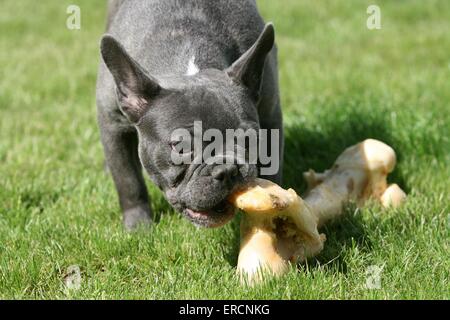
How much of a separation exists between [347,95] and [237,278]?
3.33m

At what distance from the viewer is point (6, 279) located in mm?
3943

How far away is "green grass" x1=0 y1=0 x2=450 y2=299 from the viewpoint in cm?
389

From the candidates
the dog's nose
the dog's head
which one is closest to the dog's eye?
the dog's head

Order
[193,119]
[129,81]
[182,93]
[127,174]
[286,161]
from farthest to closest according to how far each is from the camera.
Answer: [286,161], [127,174], [129,81], [182,93], [193,119]

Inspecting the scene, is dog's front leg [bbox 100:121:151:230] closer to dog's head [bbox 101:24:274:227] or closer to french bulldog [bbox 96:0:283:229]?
french bulldog [bbox 96:0:283:229]

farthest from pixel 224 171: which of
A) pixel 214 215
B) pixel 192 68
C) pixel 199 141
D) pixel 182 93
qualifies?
pixel 192 68

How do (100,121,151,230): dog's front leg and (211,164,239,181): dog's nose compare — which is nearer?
(211,164,239,181): dog's nose

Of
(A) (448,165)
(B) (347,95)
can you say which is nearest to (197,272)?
(A) (448,165)

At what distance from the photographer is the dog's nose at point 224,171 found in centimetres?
360

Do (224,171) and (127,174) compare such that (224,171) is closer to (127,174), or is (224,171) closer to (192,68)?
(192,68)

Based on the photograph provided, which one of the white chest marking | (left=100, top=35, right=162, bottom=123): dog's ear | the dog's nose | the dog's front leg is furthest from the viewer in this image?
the dog's front leg

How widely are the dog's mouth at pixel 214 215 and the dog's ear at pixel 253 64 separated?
66 centimetres

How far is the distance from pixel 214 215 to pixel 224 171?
312mm

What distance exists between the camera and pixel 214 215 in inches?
150
